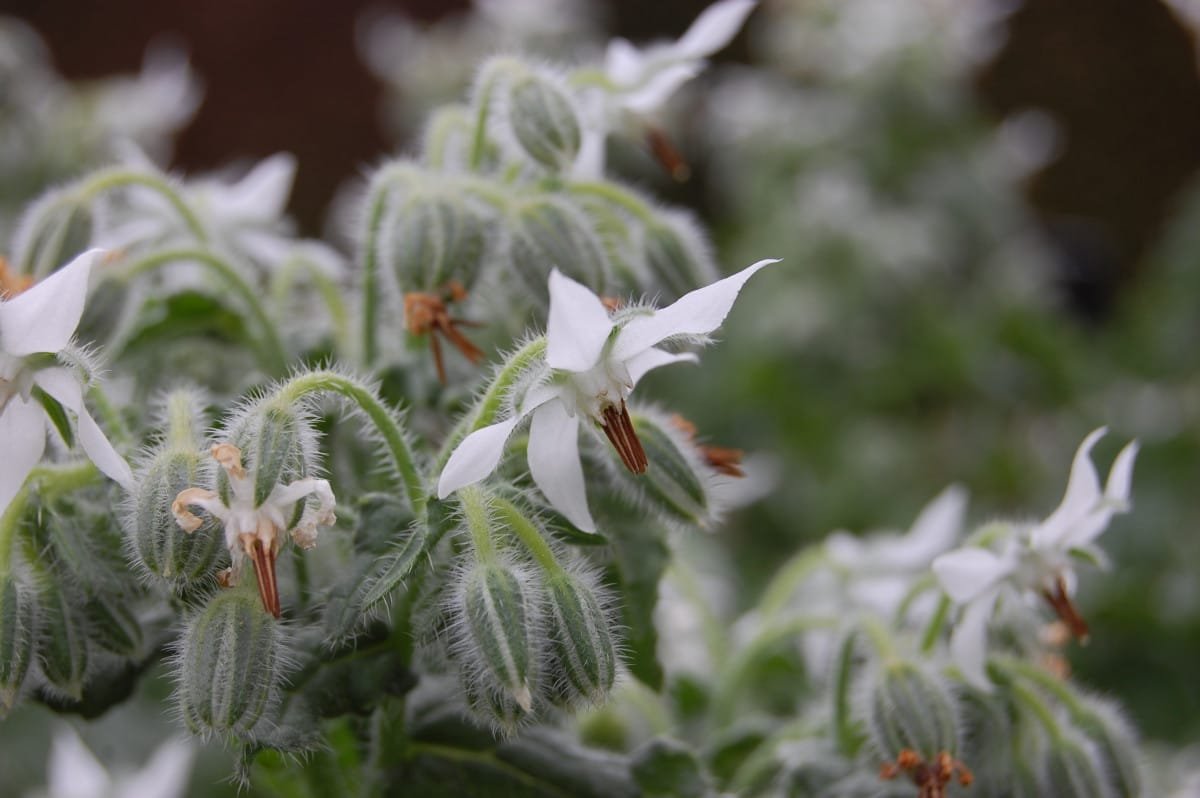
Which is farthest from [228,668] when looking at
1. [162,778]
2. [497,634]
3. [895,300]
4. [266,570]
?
[895,300]

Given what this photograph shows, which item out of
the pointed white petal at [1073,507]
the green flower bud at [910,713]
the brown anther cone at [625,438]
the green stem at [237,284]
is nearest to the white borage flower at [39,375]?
the green stem at [237,284]

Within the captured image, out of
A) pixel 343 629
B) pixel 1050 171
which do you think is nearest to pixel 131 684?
pixel 343 629

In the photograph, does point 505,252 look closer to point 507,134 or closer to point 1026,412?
point 507,134

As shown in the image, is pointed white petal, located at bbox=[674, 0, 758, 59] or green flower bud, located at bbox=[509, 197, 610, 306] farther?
pointed white petal, located at bbox=[674, 0, 758, 59]

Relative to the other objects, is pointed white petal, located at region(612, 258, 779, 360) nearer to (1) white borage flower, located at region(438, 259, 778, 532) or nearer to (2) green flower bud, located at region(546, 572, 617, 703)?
(1) white borage flower, located at region(438, 259, 778, 532)

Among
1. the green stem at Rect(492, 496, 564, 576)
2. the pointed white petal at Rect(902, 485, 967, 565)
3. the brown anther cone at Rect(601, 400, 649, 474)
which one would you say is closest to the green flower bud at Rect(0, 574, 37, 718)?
the green stem at Rect(492, 496, 564, 576)

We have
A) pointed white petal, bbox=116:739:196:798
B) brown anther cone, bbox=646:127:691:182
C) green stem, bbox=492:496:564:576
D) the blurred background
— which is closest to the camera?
green stem, bbox=492:496:564:576
